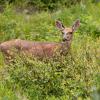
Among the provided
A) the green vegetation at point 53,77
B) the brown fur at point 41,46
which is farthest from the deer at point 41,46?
the green vegetation at point 53,77

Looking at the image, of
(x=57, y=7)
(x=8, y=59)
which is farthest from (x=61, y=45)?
(x=57, y=7)

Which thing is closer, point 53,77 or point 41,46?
point 53,77

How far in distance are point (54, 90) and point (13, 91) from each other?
0.61m

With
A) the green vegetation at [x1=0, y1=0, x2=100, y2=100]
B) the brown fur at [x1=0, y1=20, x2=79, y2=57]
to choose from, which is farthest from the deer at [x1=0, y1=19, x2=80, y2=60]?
the green vegetation at [x1=0, y1=0, x2=100, y2=100]

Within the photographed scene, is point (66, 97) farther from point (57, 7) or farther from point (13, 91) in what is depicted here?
point (57, 7)

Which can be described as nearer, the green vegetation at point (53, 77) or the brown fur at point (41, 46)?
the green vegetation at point (53, 77)

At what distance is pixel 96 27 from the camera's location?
1284 cm

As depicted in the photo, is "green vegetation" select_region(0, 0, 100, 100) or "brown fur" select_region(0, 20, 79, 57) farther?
"brown fur" select_region(0, 20, 79, 57)

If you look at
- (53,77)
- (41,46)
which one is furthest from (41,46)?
(53,77)

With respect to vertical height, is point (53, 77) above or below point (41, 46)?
above

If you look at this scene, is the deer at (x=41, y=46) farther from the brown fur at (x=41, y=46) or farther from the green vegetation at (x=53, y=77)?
the green vegetation at (x=53, y=77)

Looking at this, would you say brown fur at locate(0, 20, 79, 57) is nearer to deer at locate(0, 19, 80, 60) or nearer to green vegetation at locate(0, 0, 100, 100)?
deer at locate(0, 19, 80, 60)

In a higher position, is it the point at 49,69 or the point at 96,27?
the point at 49,69

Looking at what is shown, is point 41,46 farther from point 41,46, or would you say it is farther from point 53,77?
point 53,77
